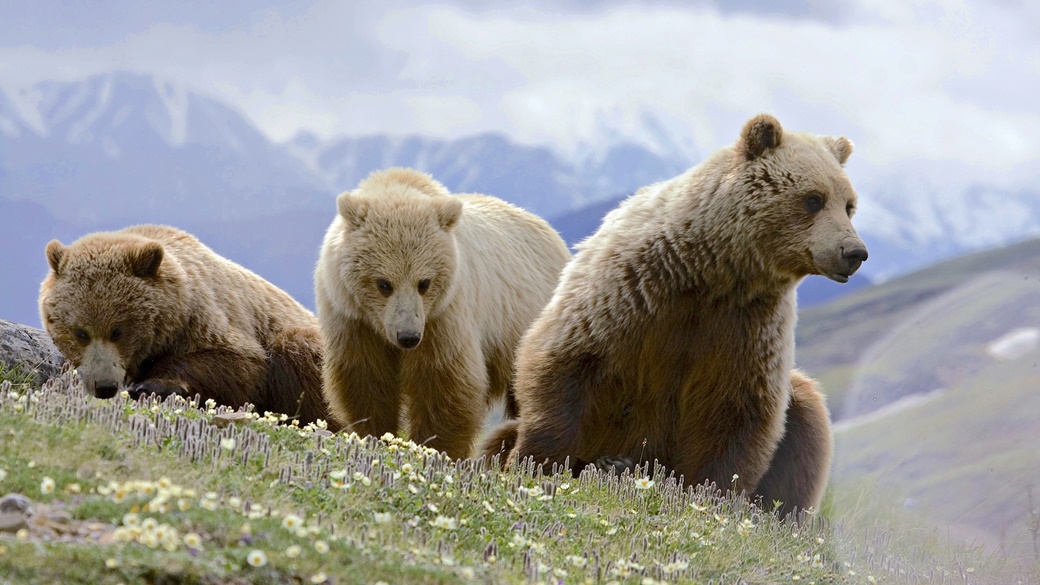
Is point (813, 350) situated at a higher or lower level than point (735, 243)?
lower

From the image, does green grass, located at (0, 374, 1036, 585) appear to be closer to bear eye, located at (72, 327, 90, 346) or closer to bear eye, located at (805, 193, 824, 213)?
bear eye, located at (72, 327, 90, 346)

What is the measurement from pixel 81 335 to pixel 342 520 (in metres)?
4.54

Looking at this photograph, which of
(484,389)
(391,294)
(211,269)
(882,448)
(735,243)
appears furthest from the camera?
(211,269)

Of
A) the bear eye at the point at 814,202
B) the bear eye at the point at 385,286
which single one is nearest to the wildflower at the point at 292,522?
the bear eye at the point at 385,286

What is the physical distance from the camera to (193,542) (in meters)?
3.86

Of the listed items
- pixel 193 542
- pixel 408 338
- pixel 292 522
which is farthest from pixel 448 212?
pixel 193 542

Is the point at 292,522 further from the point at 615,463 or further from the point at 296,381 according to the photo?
the point at 296,381

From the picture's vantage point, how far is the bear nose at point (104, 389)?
27.1 feet

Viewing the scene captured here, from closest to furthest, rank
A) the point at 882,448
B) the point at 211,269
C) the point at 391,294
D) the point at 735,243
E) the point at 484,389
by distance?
the point at 882,448 < the point at 735,243 < the point at 391,294 < the point at 484,389 < the point at 211,269

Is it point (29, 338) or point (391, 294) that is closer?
point (391, 294)

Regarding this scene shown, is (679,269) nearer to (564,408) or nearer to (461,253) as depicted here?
(564,408)

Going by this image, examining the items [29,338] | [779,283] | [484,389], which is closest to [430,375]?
[484,389]

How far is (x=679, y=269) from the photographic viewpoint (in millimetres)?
7504

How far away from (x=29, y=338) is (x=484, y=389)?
11.2 feet
